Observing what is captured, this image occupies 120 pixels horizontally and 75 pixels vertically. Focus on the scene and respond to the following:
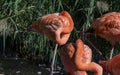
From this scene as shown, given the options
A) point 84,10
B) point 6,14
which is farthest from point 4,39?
point 84,10

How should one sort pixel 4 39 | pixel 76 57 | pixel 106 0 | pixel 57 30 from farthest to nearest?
1. pixel 4 39
2. pixel 106 0
3. pixel 57 30
4. pixel 76 57

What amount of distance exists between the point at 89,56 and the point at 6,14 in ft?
9.23

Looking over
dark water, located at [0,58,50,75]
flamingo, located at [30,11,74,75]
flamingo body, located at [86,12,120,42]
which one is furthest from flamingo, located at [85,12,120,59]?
dark water, located at [0,58,50,75]

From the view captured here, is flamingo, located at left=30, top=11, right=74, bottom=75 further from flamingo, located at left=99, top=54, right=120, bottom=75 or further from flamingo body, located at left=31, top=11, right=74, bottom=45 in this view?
flamingo, located at left=99, top=54, right=120, bottom=75

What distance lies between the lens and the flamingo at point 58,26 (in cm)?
312

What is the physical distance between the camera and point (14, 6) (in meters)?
→ 4.40

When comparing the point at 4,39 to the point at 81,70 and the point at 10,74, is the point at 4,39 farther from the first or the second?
the point at 81,70

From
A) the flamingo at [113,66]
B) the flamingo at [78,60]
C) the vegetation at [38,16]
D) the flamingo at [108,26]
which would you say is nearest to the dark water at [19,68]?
the vegetation at [38,16]

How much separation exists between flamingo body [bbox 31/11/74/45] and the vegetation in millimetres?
1024

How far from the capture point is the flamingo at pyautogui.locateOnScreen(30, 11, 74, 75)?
312 cm

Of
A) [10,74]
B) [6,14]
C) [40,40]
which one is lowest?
[10,74]

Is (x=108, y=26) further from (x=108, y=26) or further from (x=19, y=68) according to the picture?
(x=19, y=68)

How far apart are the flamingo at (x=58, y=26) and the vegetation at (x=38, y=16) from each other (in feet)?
3.36

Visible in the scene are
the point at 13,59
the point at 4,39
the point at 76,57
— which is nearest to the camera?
the point at 76,57
